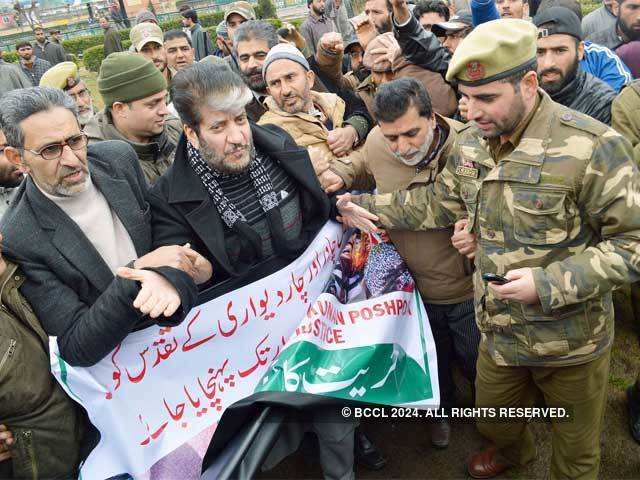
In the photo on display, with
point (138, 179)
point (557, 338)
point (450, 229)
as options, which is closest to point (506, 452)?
point (557, 338)

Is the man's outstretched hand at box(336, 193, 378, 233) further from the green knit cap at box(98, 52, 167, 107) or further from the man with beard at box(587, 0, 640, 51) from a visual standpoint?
the man with beard at box(587, 0, 640, 51)

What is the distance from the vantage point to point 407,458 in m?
3.17

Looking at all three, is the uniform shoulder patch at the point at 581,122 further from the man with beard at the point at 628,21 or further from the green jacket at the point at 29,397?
the man with beard at the point at 628,21

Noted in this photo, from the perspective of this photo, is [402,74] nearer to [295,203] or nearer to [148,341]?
[295,203]

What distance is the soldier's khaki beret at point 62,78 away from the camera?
14.1 ft

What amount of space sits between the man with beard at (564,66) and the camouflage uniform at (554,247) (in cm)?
106

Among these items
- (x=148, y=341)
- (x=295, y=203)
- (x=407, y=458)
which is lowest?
(x=407, y=458)

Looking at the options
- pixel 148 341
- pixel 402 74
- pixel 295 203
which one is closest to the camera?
pixel 148 341

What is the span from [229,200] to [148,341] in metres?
0.76

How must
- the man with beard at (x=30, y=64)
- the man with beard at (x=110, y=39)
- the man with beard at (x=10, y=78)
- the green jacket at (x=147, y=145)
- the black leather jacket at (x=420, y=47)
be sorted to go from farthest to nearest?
the man with beard at (x=110, y=39)
the man with beard at (x=30, y=64)
the man with beard at (x=10, y=78)
the black leather jacket at (x=420, y=47)
the green jacket at (x=147, y=145)

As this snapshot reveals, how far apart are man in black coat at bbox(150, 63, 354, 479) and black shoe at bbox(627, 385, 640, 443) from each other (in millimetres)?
1700

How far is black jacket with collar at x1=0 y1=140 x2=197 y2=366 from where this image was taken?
2129mm

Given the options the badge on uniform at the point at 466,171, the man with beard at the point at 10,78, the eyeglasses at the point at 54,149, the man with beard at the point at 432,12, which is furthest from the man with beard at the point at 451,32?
the man with beard at the point at 10,78

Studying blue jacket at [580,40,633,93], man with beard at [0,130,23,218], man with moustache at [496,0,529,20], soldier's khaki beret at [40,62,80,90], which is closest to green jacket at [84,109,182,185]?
man with beard at [0,130,23,218]
